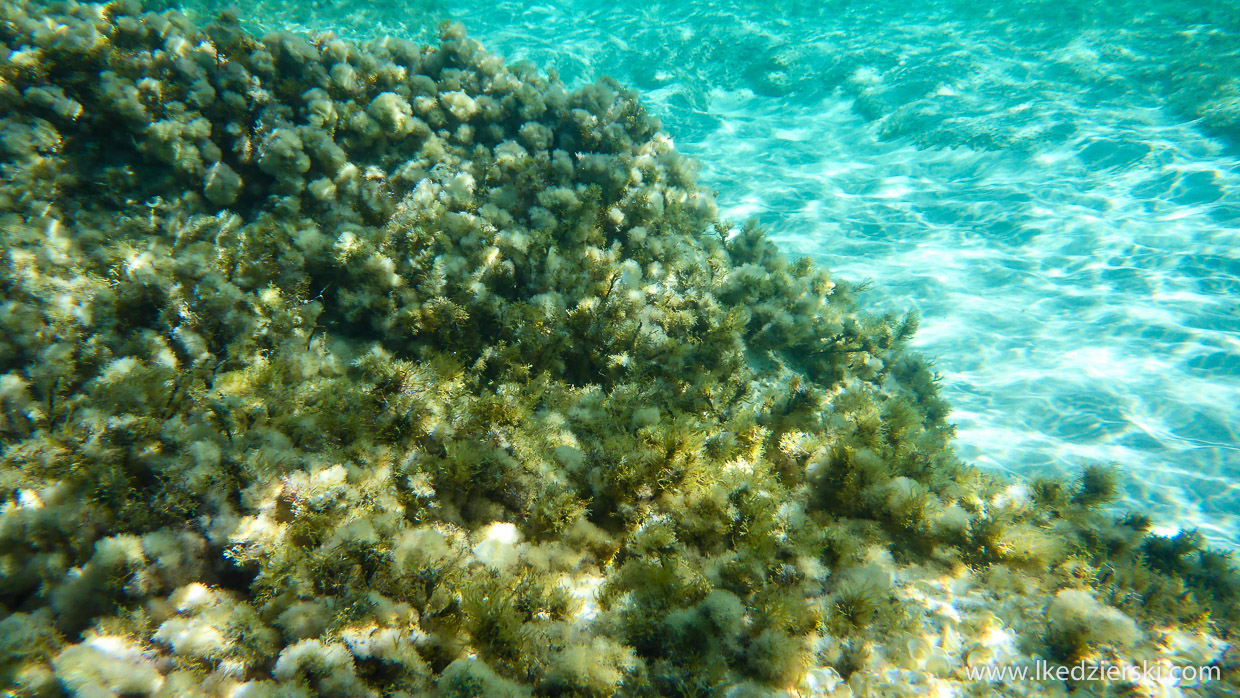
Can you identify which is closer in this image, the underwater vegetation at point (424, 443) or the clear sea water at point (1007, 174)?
the underwater vegetation at point (424, 443)

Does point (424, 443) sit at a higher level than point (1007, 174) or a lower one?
lower

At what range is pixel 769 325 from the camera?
12.7ft

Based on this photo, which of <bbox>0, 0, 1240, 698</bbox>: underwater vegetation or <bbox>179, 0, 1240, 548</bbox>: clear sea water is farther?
<bbox>179, 0, 1240, 548</bbox>: clear sea water

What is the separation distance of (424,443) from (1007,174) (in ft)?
34.6

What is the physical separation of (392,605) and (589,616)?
0.72 metres

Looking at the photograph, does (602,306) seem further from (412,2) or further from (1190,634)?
(412,2)

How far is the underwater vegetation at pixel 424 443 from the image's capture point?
1701 mm

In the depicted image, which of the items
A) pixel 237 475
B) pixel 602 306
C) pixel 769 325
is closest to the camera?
pixel 237 475

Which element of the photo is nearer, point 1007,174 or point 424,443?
point 424,443

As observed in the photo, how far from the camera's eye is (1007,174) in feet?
28.2

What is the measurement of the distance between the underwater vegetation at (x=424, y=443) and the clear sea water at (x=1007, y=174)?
257 centimetres

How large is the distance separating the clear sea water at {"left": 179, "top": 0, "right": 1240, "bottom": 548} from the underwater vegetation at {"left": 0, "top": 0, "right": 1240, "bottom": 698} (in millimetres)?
2565

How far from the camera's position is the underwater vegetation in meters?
1.70

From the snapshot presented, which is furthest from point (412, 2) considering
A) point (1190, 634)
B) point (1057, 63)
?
point (1190, 634)
